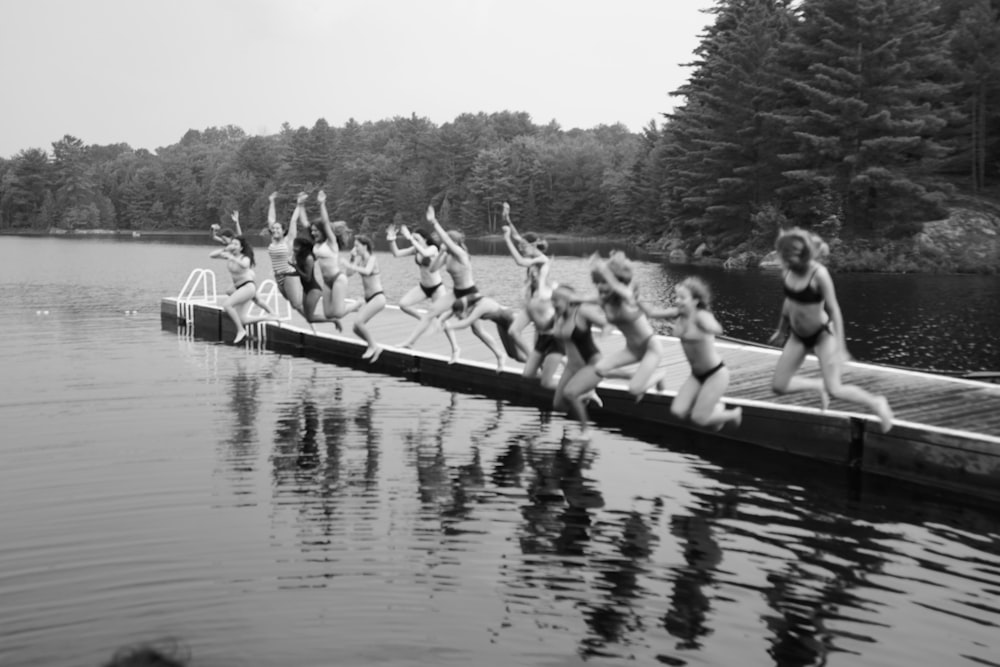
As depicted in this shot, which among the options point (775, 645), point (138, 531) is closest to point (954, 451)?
point (775, 645)

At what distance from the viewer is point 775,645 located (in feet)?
31.1

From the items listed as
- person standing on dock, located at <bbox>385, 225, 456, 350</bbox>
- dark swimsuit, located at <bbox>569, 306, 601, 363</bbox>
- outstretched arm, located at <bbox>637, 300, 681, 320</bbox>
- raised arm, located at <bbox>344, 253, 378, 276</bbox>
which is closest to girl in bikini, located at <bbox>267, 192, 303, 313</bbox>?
raised arm, located at <bbox>344, 253, 378, 276</bbox>

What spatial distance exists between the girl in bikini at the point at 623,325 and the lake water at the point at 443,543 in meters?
1.83

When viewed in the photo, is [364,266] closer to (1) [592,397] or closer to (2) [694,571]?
(1) [592,397]

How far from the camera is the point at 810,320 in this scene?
11.3 metres

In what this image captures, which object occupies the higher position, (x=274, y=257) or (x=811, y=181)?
(x=811, y=181)

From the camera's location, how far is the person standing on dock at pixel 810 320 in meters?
10.8

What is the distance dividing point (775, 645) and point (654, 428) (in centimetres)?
901

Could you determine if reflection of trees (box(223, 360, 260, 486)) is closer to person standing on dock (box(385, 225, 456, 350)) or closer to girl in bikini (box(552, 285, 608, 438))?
person standing on dock (box(385, 225, 456, 350))

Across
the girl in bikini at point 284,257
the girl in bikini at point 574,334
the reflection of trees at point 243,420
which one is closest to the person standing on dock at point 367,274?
the girl in bikini at point 284,257

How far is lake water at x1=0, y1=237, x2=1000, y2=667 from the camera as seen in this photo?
9.45m

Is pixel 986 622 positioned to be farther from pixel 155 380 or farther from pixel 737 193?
pixel 737 193

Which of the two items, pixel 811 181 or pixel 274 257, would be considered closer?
pixel 274 257

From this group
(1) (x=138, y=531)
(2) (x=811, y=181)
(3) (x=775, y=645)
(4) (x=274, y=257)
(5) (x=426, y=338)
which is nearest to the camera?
(3) (x=775, y=645)
